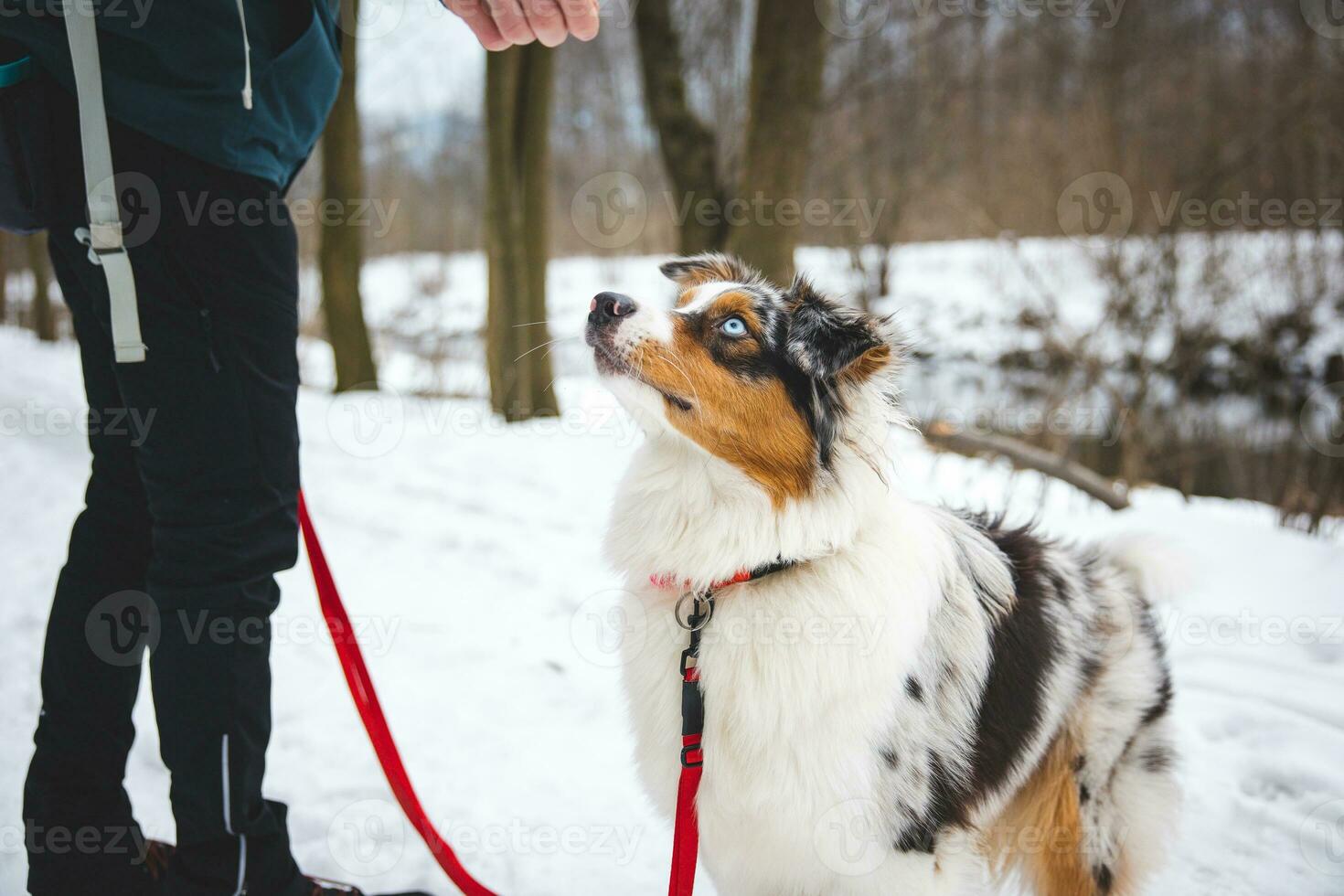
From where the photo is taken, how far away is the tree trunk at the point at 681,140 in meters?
7.51

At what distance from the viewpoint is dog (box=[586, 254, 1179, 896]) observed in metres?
1.83

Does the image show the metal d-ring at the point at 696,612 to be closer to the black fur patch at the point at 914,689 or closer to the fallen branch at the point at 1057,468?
the black fur patch at the point at 914,689

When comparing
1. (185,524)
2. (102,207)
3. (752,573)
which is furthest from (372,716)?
(102,207)

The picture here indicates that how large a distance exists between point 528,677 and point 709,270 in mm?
1916

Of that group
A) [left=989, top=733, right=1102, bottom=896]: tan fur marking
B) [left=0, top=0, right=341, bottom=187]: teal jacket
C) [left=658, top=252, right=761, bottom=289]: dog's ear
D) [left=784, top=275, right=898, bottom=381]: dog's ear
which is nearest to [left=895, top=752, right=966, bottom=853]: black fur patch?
[left=989, top=733, right=1102, bottom=896]: tan fur marking

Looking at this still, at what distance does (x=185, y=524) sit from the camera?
168 cm

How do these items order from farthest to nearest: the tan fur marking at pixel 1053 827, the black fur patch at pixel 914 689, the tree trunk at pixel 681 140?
the tree trunk at pixel 681 140 < the tan fur marking at pixel 1053 827 < the black fur patch at pixel 914 689

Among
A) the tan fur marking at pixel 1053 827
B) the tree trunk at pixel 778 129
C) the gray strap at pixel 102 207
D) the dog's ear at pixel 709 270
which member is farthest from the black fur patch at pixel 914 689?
the tree trunk at pixel 778 129

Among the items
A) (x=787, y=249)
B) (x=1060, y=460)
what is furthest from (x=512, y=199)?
(x=1060, y=460)

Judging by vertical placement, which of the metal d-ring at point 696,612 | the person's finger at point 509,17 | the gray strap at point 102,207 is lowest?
the metal d-ring at point 696,612

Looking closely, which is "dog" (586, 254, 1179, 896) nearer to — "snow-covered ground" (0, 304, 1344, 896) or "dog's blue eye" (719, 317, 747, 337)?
"dog's blue eye" (719, 317, 747, 337)

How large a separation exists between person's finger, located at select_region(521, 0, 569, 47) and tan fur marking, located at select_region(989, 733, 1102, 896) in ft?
7.59

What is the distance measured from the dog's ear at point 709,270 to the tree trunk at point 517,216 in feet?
17.5


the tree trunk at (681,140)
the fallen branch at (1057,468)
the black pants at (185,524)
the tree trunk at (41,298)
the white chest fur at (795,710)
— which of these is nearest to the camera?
the black pants at (185,524)
